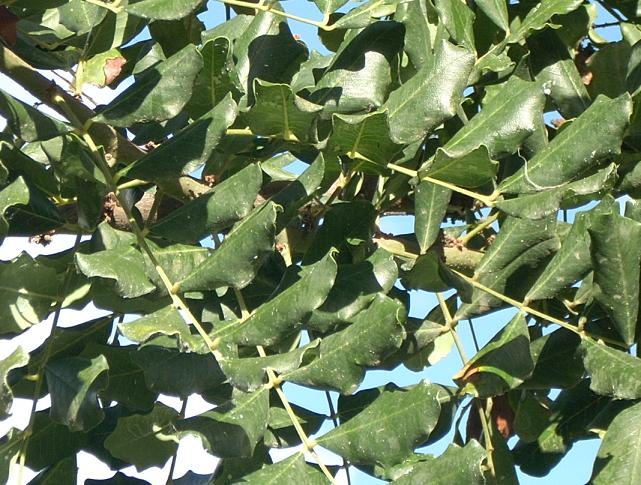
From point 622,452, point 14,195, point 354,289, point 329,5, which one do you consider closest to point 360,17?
point 329,5

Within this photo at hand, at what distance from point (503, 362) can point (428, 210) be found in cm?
17

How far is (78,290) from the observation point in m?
1.13

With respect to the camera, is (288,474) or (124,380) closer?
(288,474)

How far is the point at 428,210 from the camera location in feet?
3.95

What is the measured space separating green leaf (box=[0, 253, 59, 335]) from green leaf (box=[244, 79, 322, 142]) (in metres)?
0.24

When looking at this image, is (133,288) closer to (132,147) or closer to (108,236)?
(108,236)

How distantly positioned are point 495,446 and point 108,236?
493mm

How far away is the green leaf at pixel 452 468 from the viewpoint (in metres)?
1.02

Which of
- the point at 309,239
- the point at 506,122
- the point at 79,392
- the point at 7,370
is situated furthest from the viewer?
the point at 309,239

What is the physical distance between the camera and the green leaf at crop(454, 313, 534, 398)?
117 centimetres

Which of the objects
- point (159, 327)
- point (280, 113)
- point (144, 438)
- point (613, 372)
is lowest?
point (144, 438)

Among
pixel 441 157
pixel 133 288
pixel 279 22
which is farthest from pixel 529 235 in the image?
pixel 133 288

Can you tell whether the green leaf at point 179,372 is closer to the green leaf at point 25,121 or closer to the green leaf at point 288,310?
the green leaf at point 288,310

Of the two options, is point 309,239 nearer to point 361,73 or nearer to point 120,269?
point 361,73
